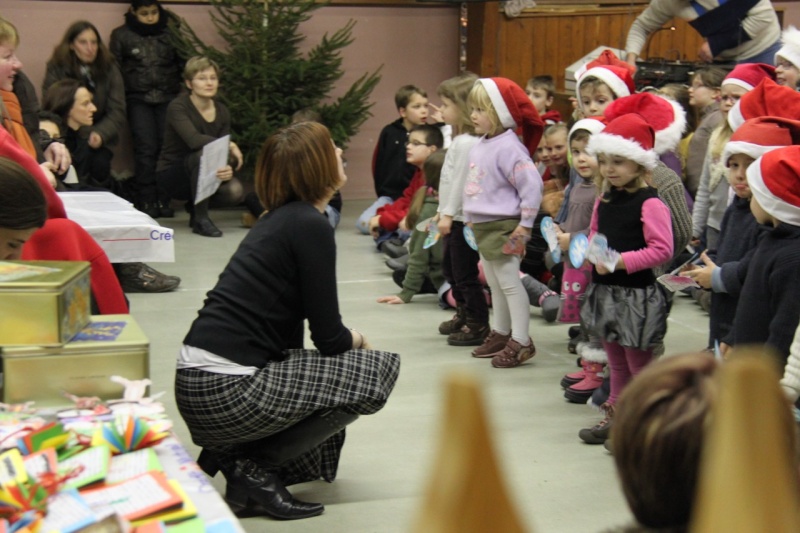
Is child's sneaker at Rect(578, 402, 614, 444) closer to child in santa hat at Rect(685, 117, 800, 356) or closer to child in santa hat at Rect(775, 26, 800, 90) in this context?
child in santa hat at Rect(685, 117, 800, 356)

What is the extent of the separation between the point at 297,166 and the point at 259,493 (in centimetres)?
100

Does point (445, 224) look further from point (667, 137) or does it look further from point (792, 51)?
point (792, 51)

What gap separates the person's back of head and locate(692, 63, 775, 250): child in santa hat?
4.13m

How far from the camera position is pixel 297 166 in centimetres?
303

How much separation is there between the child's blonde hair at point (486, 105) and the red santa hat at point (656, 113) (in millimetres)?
601

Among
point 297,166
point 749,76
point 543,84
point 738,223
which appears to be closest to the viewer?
point 297,166

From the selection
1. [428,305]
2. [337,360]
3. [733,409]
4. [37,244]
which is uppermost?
[733,409]

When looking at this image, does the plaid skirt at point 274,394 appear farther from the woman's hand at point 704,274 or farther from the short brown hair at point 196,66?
the short brown hair at point 196,66

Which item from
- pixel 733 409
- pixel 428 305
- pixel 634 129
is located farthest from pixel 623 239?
pixel 733 409

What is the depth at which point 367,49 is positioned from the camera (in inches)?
399

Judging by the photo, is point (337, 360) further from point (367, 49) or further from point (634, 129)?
point (367, 49)

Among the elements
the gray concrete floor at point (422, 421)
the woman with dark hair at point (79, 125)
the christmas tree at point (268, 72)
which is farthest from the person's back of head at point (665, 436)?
the christmas tree at point (268, 72)

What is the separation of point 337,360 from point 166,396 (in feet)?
5.00

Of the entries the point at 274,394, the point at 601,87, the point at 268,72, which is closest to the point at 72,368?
the point at 274,394
